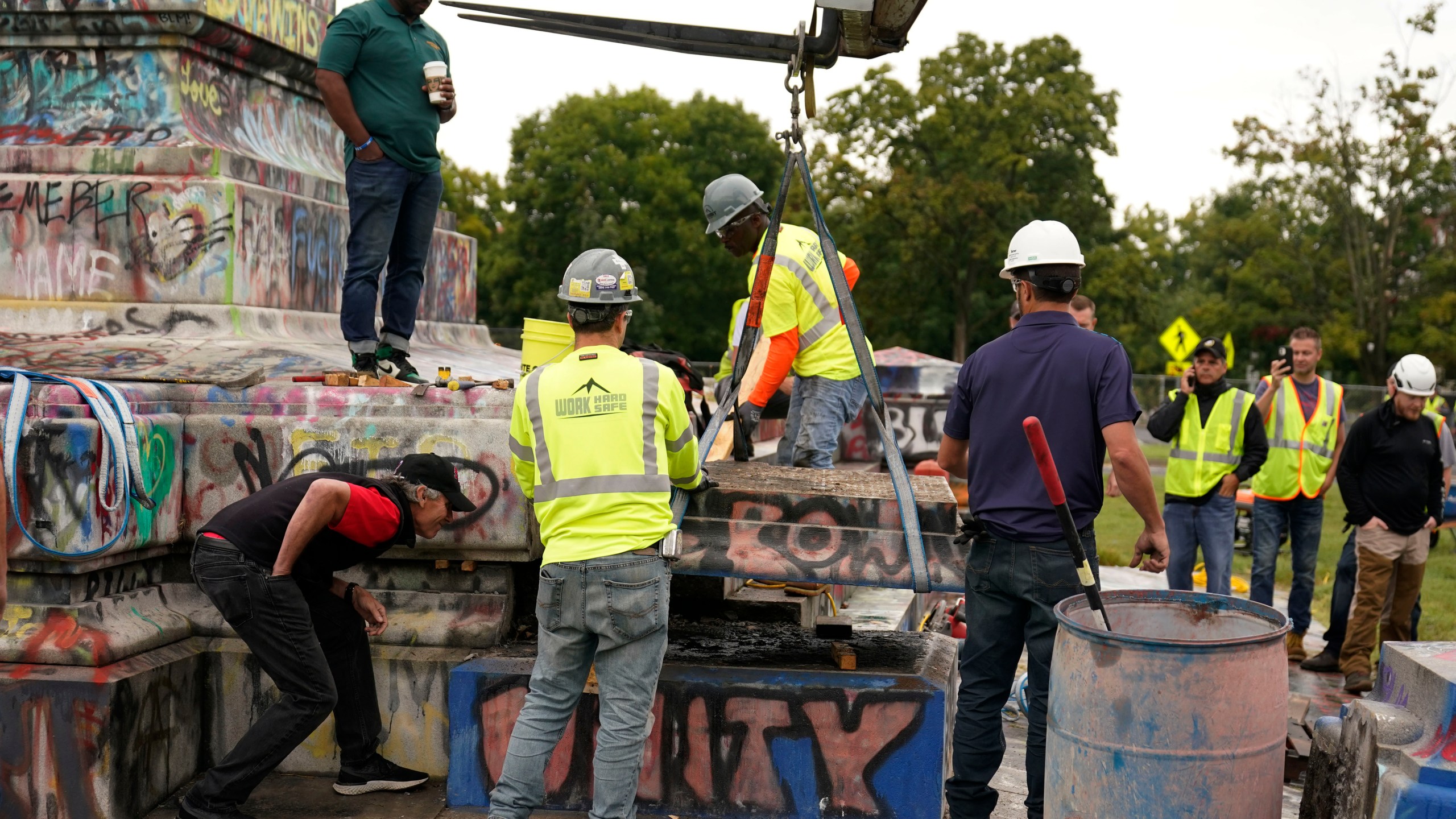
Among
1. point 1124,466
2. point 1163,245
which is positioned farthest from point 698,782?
point 1163,245

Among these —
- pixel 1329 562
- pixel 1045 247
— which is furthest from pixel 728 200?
pixel 1329 562

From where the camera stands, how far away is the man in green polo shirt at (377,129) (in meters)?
5.61

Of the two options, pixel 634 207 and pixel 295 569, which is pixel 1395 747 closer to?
pixel 295 569

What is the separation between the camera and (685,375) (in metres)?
6.36

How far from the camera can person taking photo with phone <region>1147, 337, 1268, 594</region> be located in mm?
7781

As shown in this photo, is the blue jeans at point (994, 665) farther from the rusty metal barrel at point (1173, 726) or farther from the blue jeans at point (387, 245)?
the blue jeans at point (387, 245)

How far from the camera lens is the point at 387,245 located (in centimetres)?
581

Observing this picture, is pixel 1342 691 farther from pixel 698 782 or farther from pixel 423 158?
pixel 423 158

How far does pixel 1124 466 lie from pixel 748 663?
1744mm

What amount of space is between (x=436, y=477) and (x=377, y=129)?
205 cm

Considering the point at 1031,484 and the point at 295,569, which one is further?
the point at 295,569

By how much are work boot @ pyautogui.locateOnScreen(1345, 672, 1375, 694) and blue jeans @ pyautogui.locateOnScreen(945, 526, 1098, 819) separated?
4164mm

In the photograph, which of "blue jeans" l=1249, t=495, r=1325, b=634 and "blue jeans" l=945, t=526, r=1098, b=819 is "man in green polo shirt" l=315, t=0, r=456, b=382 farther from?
"blue jeans" l=1249, t=495, r=1325, b=634

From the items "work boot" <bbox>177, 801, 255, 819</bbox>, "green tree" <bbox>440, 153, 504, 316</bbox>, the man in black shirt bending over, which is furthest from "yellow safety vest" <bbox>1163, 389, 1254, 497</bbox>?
"green tree" <bbox>440, 153, 504, 316</bbox>
